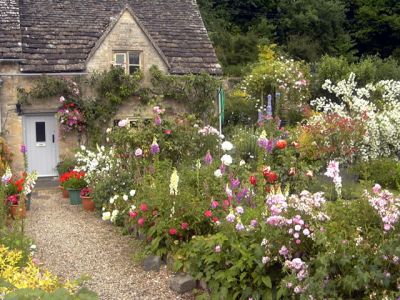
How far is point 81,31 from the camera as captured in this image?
18.2 metres

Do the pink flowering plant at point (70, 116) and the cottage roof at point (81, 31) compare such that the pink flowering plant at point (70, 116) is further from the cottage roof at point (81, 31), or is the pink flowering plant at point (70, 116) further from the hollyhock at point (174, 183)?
the hollyhock at point (174, 183)

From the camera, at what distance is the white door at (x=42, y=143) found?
56.3ft

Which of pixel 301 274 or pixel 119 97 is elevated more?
pixel 119 97

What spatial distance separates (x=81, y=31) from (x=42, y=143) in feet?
13.0

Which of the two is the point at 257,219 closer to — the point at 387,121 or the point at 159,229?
the point at 159,229

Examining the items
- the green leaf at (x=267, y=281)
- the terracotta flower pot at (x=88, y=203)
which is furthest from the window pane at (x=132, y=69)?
the green leaf at (x=267, y=281)

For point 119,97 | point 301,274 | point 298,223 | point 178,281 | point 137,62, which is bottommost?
point 178,281

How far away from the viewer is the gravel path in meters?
6.70

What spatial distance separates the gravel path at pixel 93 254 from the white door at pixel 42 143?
18.9ft

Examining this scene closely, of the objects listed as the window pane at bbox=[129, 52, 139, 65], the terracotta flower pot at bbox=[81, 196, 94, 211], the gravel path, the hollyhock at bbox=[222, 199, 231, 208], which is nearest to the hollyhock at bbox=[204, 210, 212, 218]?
the hollyhock at bbox=[222, 199, 231, 208]

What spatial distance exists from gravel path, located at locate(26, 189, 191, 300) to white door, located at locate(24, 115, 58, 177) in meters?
5.77

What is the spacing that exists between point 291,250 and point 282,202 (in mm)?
467

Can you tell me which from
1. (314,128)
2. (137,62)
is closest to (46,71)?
(137,62)

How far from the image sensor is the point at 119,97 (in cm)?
1727
